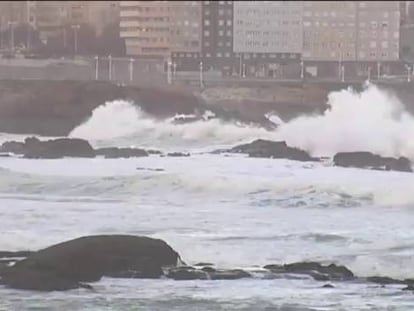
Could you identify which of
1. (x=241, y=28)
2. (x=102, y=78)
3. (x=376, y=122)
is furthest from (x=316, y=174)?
(x=102, y=78)

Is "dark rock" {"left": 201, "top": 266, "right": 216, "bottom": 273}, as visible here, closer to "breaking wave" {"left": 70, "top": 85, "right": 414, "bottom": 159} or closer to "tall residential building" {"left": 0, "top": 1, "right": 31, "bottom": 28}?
"breaking wave" {"left": 70, "top": 85, "right": 414, "bottom": 159}

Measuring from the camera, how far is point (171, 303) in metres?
4.72

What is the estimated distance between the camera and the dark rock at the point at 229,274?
496 centimetres

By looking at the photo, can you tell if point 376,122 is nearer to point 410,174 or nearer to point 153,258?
point 410,174

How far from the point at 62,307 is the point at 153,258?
22.8 inches

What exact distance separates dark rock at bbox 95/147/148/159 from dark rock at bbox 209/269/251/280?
816mm

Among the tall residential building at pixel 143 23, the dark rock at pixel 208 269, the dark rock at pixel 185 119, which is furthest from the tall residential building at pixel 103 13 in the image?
the dark rock at pixel 208 269

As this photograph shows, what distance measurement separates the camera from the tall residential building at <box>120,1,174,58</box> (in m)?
5.43

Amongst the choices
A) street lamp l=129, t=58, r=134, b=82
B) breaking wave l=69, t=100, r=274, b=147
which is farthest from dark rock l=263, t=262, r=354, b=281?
street lamp l=129, t=58, r=134, b=82

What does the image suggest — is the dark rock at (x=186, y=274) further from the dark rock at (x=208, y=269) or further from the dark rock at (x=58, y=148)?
the dark rock at (x=58, y=148)

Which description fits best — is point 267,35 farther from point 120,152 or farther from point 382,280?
point 382,280

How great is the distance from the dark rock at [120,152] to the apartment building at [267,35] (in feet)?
2.52

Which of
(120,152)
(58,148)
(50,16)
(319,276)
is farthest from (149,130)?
(319,276)

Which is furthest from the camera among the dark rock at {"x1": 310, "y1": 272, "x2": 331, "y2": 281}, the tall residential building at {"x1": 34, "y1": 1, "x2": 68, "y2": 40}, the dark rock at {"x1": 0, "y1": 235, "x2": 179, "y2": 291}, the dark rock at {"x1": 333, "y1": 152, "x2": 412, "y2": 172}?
the tall residential building at {"x1": 34, "y1": 1, "x2": 68, "y2": 40}
